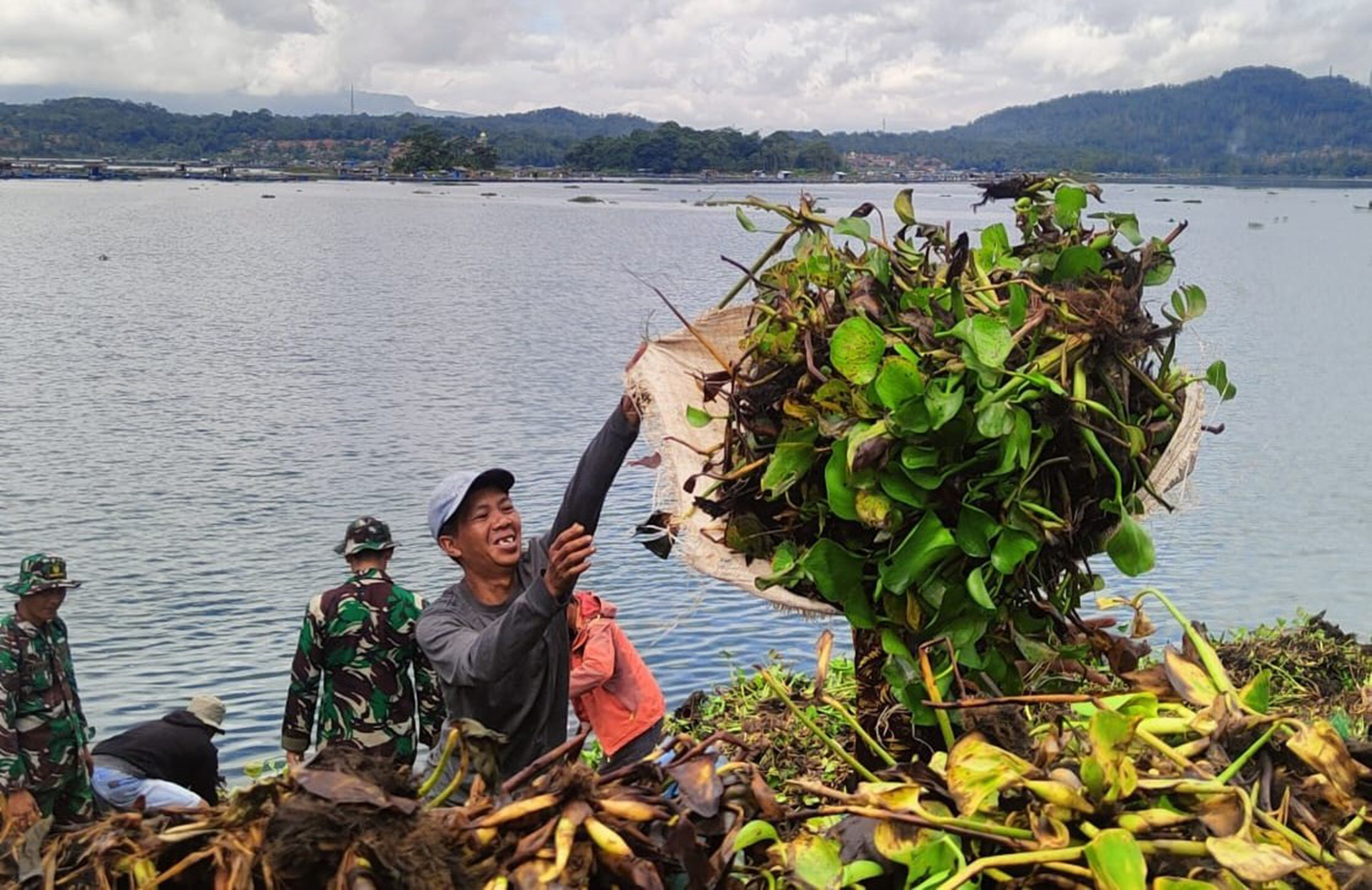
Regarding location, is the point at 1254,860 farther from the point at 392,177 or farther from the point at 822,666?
the point at 392,177

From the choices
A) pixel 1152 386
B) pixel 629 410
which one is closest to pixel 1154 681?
pixel 1152 386

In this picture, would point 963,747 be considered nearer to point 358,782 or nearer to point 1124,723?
point 1124,723

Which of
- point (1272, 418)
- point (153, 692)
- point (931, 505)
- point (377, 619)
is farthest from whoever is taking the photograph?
point (1272, 418)

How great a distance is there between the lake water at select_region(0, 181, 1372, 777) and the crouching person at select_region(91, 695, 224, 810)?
91.2 inches

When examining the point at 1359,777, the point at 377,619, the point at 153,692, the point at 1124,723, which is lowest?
the point at 153,692

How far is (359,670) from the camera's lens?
18.0ft

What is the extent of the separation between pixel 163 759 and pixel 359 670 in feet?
5.88

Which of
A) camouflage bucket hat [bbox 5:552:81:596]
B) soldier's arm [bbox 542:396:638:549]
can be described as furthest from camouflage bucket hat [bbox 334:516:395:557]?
soldier's arm [bbox 542:396:638:549]

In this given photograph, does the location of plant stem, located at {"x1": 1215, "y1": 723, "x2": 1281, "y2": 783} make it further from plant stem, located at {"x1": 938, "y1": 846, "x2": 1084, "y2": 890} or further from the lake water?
the lake water

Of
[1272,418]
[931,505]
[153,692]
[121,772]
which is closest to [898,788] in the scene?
[931,505]

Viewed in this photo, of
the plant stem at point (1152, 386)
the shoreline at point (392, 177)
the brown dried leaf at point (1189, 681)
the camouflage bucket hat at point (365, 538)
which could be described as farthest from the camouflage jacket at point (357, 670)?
the shoreline at point (392, 177)

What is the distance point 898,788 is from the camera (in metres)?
1.59

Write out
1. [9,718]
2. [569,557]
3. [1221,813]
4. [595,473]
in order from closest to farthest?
[1221,813] → [569,557] → [595,473] → [9,718]

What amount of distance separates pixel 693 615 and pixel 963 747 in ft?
Answer: 32.1
